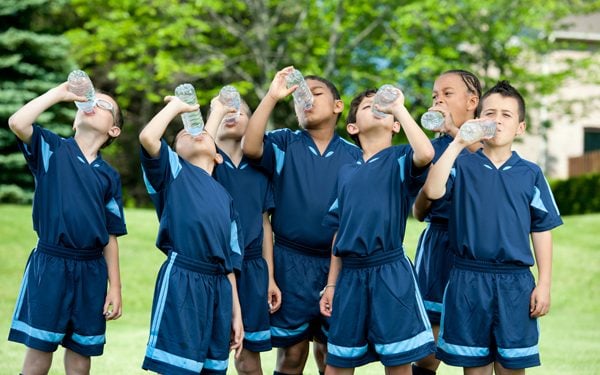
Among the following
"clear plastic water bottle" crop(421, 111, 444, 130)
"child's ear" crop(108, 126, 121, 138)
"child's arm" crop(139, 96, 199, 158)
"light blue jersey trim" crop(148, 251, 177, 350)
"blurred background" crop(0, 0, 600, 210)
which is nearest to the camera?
"child's arm" crop(139, 96, 199, 158)

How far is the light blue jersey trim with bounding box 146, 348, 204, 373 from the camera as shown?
4.54 m

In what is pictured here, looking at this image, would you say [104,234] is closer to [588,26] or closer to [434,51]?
[434,51]

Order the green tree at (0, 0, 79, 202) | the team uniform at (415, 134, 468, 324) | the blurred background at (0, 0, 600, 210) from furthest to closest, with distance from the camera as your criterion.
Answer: the blurred background at (0, 0, 600, 210) → the green tree at (0, 0, 79, 202) → the team uniform at (415, 134, 468, 324)

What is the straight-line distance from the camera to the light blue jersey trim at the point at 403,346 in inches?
187

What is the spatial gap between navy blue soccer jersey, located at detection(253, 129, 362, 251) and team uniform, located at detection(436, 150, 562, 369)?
2.62 feet

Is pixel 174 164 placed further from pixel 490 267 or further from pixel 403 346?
pixel 490 267

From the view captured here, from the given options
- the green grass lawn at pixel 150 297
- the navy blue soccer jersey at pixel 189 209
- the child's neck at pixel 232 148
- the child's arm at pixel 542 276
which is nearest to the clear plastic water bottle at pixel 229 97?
the child's neck at pixel 232 148

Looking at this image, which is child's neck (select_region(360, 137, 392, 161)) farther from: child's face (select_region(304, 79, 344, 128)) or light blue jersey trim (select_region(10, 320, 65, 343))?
light blue jersey trim (select_region(10, 320, 65, 343))

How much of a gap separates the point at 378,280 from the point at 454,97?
1434 mm

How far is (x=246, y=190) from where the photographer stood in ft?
18.1

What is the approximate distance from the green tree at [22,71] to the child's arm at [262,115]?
62.3ft

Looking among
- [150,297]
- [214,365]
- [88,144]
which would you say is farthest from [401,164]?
[150,297]

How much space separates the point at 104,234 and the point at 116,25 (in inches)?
882

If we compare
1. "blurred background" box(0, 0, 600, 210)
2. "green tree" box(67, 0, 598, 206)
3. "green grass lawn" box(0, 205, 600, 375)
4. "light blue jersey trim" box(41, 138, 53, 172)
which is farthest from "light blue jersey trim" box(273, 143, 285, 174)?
"green tree" box(67, 0, 598, 206)
